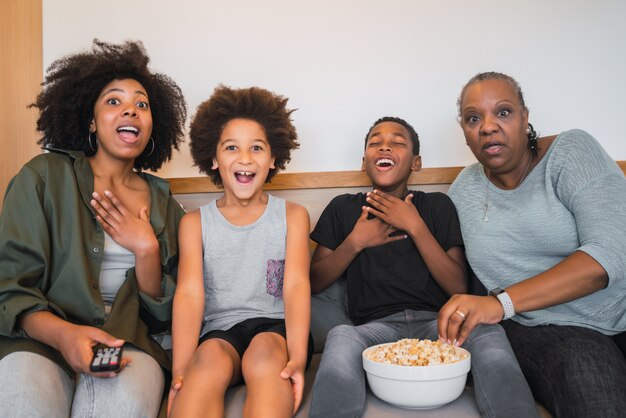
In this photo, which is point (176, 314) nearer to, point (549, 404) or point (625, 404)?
point (549, 404)

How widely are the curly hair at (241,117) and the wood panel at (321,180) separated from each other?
0.91 feet

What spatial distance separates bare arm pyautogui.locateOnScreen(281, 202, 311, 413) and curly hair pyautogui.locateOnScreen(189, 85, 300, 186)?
0.20 m

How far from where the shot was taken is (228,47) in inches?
80.4

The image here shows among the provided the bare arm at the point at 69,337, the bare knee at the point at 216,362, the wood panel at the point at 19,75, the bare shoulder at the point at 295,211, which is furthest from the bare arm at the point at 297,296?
the wood panel at the point at 19,75

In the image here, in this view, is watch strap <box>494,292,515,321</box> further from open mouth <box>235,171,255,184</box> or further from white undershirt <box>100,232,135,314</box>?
white undershirt <box>100,232,135,314</box>

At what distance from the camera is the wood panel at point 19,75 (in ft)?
6.75

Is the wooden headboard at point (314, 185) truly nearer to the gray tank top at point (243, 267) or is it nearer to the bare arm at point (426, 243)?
the bare arm at point (426, 243)

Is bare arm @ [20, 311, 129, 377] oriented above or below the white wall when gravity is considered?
below

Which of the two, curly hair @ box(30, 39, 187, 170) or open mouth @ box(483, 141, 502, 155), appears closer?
open mouth @ box(483, 141, 502, 155)

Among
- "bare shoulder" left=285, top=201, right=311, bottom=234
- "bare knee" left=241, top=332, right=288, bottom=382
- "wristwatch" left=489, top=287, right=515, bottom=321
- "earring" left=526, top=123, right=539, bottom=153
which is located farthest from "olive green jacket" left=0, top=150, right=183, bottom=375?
"earring" left=526, top=123, right=539, bottom=153

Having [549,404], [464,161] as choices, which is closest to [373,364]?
[549,404]

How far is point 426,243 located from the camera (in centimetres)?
157

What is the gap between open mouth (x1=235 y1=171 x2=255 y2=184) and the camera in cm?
152

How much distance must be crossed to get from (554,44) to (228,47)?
1.12 metres
